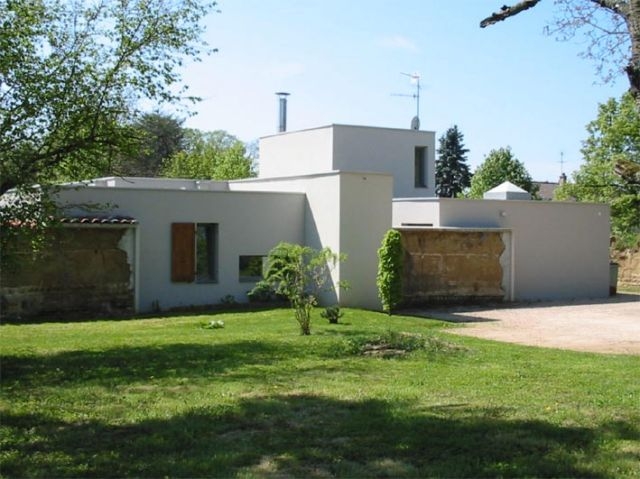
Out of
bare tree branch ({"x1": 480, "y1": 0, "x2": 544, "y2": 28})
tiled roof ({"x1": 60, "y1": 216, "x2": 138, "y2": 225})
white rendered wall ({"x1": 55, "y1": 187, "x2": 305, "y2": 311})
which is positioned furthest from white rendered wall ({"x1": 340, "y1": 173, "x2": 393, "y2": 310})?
bare tree branch ({"x1": 480, "y1": 0, "x2": 544, "y2": 28})

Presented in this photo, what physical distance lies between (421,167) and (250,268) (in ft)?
38.2

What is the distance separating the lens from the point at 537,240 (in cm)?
2645

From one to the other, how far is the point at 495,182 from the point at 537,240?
29.7 meters

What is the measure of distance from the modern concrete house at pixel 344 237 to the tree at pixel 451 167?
34.6m

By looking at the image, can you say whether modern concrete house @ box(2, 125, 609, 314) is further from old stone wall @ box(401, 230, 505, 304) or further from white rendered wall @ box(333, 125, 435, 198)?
white rendered wall @ box(333, 125, 435, 198)

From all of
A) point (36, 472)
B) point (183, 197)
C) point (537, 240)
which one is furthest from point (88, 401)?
point (537, 240)

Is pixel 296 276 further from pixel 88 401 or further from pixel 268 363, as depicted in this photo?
pixel 88 401

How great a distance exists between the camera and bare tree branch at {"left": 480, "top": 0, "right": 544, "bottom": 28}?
9.00 meters

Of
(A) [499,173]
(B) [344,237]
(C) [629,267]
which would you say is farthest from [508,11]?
(A) [499,173]

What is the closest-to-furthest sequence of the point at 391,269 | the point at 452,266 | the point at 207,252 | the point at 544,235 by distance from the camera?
the point at 391,269 → the point at 207,252 → the point at 452,266 → the point at 544,235

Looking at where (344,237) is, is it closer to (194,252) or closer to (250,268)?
(250,268)

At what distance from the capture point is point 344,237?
22.2 metres

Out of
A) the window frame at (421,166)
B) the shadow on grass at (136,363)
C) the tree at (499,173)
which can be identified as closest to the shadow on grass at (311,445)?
the shadow on grass at (136,363)

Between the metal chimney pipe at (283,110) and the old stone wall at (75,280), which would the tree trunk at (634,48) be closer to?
the old stone wall at (75,280)
